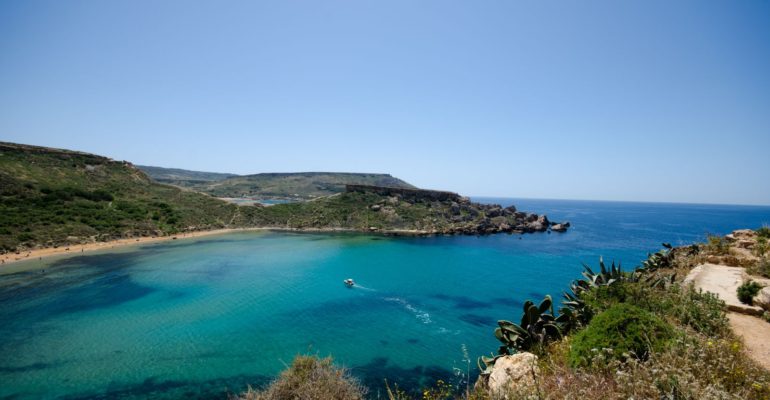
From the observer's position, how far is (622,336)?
6.59 m

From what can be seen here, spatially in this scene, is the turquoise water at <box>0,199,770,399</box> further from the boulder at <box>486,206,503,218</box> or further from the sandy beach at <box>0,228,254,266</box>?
the boulder at <box>486,206,503,218</box>

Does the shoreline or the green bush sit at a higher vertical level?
the green bush

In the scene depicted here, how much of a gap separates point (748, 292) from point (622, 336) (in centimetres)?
789

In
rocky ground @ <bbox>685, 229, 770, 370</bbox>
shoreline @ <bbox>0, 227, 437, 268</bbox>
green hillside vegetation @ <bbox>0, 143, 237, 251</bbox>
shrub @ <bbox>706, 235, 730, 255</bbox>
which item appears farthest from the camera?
green hillside vegetation @ <bbox>0, 143, 237, 251</bbox>

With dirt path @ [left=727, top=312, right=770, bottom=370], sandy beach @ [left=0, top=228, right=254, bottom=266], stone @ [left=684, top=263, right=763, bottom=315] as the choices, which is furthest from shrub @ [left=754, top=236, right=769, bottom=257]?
sandy beach @ [left=0, top=228, right=254, bottom=266]

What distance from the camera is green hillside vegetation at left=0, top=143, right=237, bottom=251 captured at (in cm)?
4122

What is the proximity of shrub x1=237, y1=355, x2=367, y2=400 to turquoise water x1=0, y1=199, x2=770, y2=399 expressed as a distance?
3.96m

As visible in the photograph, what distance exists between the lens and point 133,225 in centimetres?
5091

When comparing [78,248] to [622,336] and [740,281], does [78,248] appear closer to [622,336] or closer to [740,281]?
[622,336]

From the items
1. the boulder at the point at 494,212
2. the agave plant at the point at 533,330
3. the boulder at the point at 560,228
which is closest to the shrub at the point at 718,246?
the agave plant at the point at 533,330

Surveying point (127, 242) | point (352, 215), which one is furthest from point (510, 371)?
point (352, 215)

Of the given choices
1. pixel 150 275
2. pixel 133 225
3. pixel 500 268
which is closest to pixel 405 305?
pixel 500 268

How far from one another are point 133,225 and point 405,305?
1995 inches

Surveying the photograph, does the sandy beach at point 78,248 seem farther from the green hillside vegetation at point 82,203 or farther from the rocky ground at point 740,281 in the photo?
the rocky ground at point 740,281
